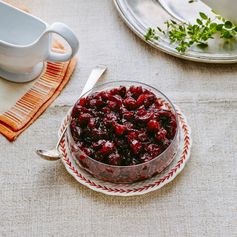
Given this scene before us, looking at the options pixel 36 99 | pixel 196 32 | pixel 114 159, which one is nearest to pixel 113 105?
pixel 114 159

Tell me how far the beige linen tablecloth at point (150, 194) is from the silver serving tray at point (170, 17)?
0.09 ft

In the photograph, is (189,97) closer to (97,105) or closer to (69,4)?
(97,105)

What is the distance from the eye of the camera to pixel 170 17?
1.42 meters

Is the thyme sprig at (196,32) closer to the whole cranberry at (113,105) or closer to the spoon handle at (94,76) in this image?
the spoon handle at (94,76)

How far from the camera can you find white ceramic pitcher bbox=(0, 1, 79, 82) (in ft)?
3.95

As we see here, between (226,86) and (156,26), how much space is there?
A: 10.8 inches

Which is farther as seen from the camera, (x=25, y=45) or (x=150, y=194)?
(x=25, y=45)

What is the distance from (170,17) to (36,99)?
0.46m

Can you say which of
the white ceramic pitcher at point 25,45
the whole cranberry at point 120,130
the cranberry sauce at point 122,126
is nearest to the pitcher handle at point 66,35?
the white ceramic pitcher at point 25,45

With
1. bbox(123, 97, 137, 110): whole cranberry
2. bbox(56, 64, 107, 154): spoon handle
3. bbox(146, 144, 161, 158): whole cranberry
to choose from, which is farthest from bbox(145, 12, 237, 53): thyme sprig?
bbox(146, 144, 161, 158): whole cranberry

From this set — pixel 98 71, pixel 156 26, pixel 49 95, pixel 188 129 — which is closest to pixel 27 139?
pixel 49 95

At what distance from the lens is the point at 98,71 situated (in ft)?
4.23

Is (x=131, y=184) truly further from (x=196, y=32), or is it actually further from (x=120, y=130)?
(x=196, y=32)

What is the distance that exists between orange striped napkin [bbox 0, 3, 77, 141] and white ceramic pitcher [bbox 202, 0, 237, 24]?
40 cm
